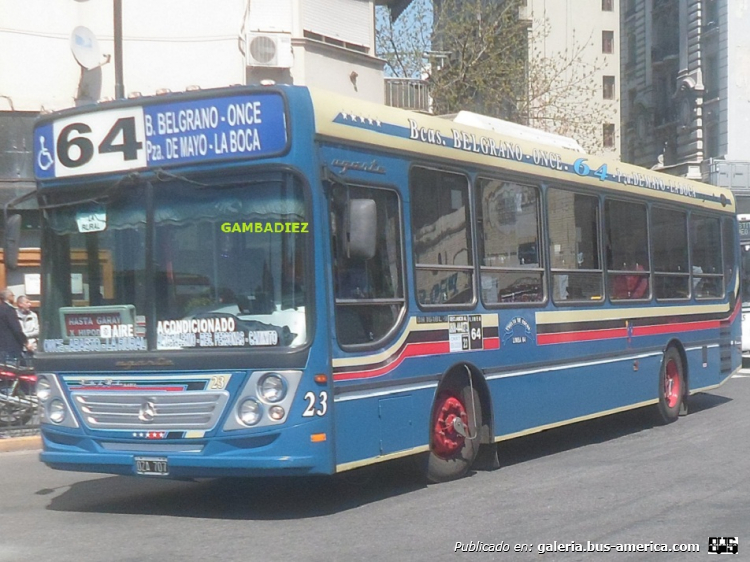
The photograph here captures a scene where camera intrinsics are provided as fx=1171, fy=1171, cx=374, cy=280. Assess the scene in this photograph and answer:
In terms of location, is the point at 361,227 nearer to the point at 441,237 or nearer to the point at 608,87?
the point at 441,237

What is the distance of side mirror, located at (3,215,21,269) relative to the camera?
8.71 meters

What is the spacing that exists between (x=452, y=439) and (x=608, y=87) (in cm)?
5818

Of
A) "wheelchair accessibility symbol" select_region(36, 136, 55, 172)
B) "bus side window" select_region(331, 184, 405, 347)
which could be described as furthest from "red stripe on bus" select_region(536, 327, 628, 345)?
"wheelchair accessibility symbol" select_region(36, 136, 55, 172)

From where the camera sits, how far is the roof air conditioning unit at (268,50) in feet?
66.6

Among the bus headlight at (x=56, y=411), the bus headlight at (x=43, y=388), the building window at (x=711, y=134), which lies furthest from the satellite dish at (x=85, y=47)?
the building window at (x=711, y=134)

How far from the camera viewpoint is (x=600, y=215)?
12312 millimetres

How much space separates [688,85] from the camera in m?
50.6

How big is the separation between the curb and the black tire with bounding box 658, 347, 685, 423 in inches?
285

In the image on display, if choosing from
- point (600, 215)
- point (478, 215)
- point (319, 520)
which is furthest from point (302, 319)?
point (600, 215)

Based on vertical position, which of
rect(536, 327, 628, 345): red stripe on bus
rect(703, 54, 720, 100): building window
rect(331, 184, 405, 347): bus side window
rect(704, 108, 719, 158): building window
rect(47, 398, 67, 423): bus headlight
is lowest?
rect(47, 398, 67, 423): bus headlight

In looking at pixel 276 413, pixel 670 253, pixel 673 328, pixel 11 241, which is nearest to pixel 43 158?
pixel 11 241

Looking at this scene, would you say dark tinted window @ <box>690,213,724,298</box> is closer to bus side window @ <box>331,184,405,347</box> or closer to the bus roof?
the bus roof

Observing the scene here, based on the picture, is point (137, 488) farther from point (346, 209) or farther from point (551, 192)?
point (551, 192)

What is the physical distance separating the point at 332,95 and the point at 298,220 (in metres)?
1.12
